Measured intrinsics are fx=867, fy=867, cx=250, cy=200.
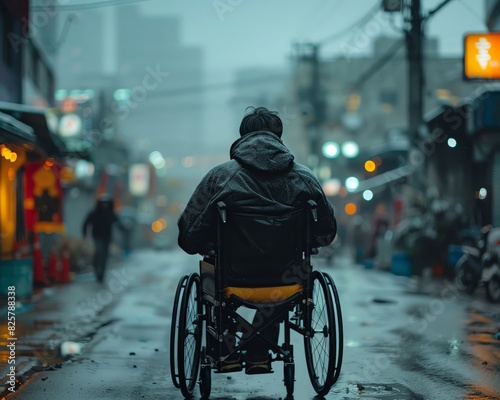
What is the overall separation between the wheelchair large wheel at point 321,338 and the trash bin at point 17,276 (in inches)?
374

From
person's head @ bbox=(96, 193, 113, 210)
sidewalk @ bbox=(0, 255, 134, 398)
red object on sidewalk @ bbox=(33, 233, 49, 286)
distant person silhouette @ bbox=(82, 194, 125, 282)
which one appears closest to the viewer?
sidewalk @ bbox=(0, 255, 134, 398)

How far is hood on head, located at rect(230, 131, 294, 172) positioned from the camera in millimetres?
6480

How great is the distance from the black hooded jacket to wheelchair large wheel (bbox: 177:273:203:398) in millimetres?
411

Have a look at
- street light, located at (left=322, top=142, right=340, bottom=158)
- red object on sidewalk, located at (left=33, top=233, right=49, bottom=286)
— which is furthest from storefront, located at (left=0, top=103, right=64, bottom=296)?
street light, located at (left=322, top=142, right=340, bottom=158)

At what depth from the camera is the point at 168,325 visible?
38.8 feet

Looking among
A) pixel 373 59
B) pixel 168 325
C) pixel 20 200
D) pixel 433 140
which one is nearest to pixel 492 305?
pixel 168 325

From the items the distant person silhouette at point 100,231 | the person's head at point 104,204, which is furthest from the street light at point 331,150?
the distant person silhouette at point 100,231

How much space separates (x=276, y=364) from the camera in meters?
8.53

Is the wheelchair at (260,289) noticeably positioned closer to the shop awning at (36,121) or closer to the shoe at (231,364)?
→ the shoe at (231,364)

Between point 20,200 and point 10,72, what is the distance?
369 centimetres

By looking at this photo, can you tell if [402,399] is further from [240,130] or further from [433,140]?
[433,140]

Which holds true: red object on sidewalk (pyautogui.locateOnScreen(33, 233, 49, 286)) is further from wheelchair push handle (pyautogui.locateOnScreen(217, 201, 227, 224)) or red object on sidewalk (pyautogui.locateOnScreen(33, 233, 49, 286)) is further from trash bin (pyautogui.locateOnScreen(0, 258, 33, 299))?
wheelchair push handle (pyautogui.locateOnScreen(217, 201, 227, 224))

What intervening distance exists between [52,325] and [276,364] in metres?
4.41

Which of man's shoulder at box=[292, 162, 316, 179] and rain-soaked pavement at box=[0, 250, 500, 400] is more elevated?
man's shoulder at box=[292, 162, 316, 179]
